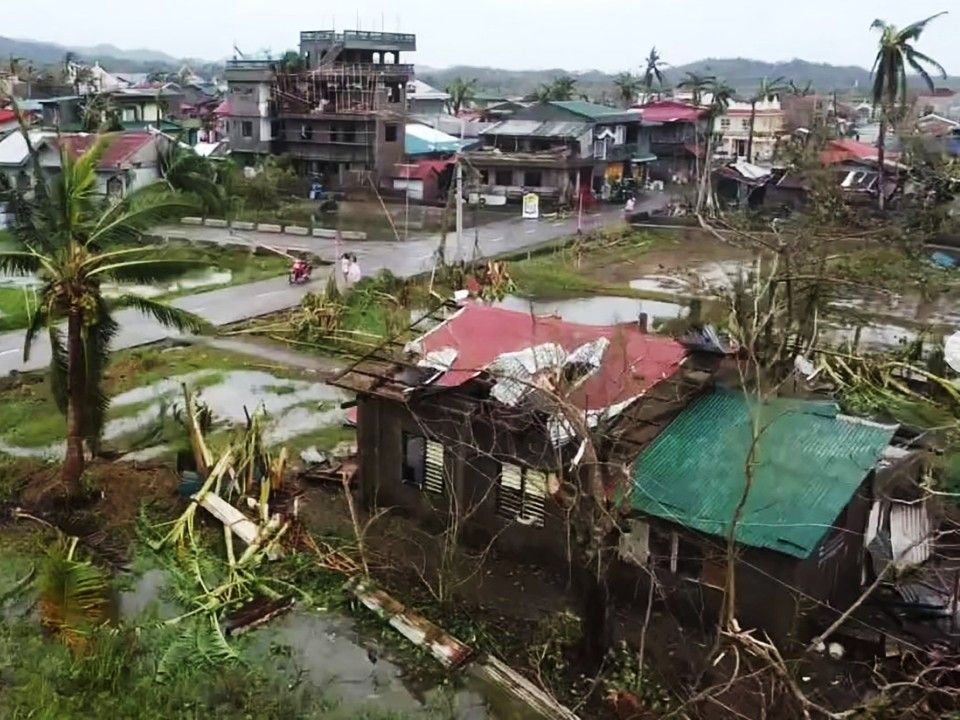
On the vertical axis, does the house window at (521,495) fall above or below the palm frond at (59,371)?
below

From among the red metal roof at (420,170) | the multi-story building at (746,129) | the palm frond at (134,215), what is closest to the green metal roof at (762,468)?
the palm frond at (134,215)

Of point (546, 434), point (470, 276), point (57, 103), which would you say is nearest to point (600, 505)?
point (546, 434)

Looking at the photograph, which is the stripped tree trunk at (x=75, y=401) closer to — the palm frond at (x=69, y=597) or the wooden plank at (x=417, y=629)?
the palm frond at (x=69, y=597)

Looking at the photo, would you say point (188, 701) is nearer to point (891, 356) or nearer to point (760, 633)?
point (760, 633)

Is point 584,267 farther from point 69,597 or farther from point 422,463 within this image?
point 69,597

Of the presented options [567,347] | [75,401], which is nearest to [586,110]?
[567,347]

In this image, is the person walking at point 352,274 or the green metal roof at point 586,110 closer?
the person walking at point 352,274

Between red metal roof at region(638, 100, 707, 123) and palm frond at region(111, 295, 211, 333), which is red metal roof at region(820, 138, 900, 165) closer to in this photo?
red metal roof at region(638, 100, 707, 123)
